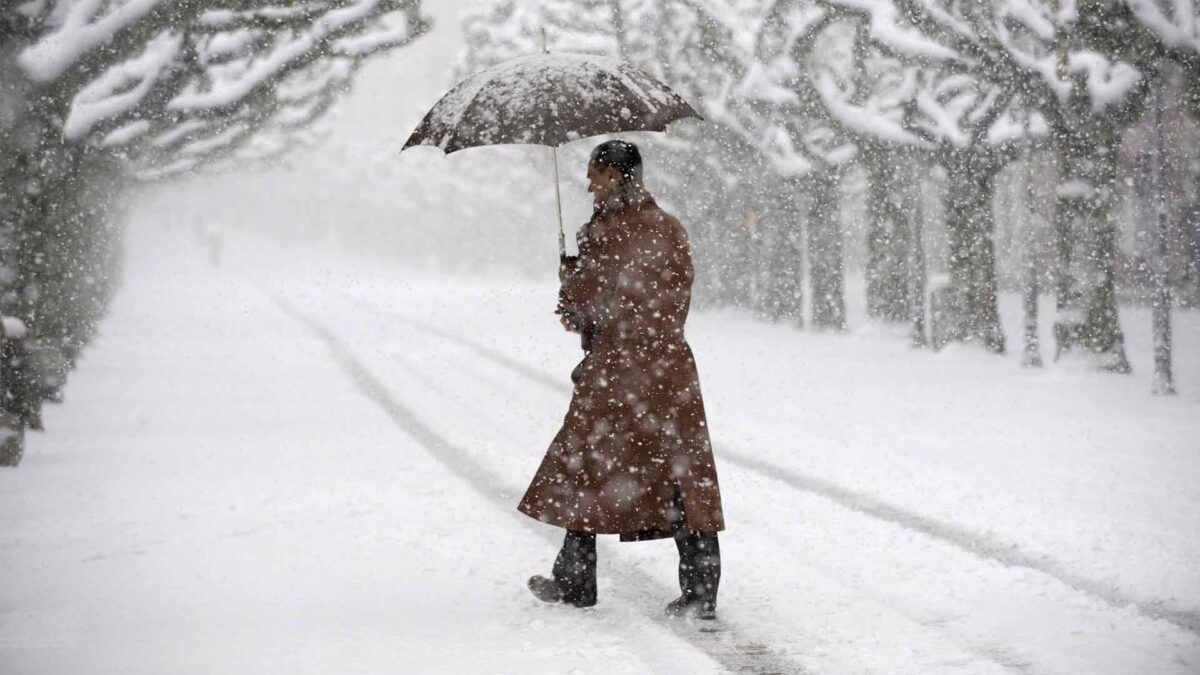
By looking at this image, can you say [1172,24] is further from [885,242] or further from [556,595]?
[885,242]

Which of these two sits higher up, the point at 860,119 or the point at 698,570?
the point at 860,119

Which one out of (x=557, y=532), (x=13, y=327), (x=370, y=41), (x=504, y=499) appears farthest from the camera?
(x=370, y=41)

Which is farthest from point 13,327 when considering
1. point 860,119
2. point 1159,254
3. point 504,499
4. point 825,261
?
point 825,261

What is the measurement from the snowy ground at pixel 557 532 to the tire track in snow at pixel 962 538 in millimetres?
28

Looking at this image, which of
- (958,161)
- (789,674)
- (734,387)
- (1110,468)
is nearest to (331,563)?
(789,674)

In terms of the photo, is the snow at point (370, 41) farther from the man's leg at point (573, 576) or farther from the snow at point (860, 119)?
the man's leg at point (573, 576)

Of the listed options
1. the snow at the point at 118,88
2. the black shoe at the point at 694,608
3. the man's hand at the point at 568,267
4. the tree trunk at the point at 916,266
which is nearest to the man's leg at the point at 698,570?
the black shoe at the point at 694,608

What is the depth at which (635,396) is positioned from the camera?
5453 mm

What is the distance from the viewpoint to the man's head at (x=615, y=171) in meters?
5.44

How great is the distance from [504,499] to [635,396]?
323cm

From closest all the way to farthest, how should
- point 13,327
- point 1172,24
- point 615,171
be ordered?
1. point 615,171
2. point 13,327
3. point 1172,24

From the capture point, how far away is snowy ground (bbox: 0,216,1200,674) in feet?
17.3

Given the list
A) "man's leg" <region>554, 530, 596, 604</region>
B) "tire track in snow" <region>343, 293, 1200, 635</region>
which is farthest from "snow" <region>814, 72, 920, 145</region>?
"man's leg" <region>554, 530, 596, 604</region>

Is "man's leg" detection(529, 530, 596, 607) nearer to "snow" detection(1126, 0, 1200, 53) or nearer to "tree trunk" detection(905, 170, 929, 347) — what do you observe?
"snow" detection(1126, 0, 1200, 53)
